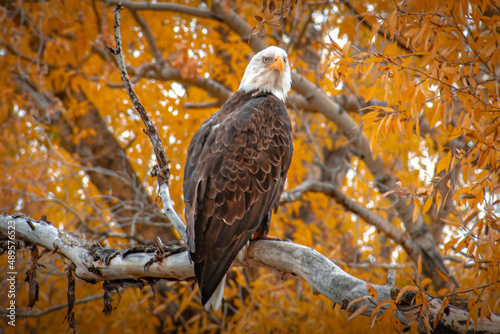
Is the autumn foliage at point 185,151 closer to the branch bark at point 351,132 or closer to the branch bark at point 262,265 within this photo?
the branch bark at point 351,132

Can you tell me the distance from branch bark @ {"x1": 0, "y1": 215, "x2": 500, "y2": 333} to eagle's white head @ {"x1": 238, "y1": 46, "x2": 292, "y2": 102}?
1581mm

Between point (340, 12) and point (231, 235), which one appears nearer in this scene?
point (231, 235)

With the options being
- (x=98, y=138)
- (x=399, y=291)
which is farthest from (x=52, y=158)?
(x=399, y=291)

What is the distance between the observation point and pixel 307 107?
18.4 feet

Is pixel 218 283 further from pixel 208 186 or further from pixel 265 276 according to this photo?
pixel 265 276

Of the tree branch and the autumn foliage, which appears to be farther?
the autumn foliage

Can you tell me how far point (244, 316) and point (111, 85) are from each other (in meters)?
3.35

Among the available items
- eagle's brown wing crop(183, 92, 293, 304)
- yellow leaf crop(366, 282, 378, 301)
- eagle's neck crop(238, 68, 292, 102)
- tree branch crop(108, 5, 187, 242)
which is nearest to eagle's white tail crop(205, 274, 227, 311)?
eagle's brown wing crop(183, 92, 293, 304)

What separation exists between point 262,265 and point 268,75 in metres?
1.85

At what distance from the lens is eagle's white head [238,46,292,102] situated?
4.04 meters

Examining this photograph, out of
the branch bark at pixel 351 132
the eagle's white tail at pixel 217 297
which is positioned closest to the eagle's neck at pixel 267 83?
the branch bark at pixel 351 132

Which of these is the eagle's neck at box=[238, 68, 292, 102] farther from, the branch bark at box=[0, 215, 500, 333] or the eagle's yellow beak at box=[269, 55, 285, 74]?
the branch bark at box=[0, 215, 500, 333]

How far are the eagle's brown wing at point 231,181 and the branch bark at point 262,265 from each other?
0.57ft

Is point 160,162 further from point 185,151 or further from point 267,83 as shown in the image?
point 185,151
